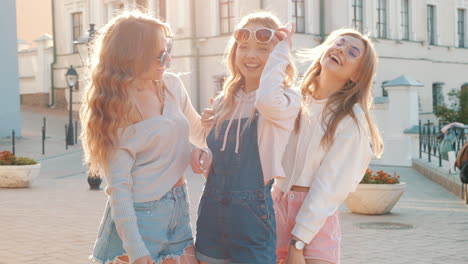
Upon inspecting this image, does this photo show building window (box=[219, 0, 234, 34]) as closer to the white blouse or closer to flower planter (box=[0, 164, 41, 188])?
flower planter (box=[0, 164, 41, 188])

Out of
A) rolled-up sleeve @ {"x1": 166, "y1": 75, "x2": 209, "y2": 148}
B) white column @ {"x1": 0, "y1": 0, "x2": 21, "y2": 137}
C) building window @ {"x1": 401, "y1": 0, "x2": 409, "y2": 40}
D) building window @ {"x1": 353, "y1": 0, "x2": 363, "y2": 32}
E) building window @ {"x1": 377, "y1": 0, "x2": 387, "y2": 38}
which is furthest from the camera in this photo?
building window @ {"x1": 401, "y1": 0, "x2": 409, "y2": 40}

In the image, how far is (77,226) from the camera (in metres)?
8.70

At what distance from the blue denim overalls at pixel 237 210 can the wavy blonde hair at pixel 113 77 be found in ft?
1.53

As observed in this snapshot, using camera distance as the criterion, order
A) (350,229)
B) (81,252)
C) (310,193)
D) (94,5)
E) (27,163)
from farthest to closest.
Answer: (94,5) → (27,163) → (350,229) → (81,252) → (310,193)

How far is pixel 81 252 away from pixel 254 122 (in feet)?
14.1

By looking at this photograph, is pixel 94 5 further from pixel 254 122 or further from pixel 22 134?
pixel 254 122

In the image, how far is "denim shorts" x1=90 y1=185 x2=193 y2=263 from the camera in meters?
3.11

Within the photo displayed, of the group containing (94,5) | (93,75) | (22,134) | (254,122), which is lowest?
(22,134)

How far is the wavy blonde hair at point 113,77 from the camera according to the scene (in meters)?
3.07

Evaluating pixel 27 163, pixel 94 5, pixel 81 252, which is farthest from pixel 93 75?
pixel 94 5

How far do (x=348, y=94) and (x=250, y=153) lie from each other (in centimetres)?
65

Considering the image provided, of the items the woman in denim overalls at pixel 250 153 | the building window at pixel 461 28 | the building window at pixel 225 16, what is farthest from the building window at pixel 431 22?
the woman in denim overalls at pixel 250 153

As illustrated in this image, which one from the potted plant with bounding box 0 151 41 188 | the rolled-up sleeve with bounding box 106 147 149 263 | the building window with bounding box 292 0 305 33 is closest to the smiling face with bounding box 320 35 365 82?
the rolled-up sleeve with bounding box 106 147 149 263

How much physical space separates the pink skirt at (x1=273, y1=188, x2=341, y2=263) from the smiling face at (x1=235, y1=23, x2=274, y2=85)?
60cm
